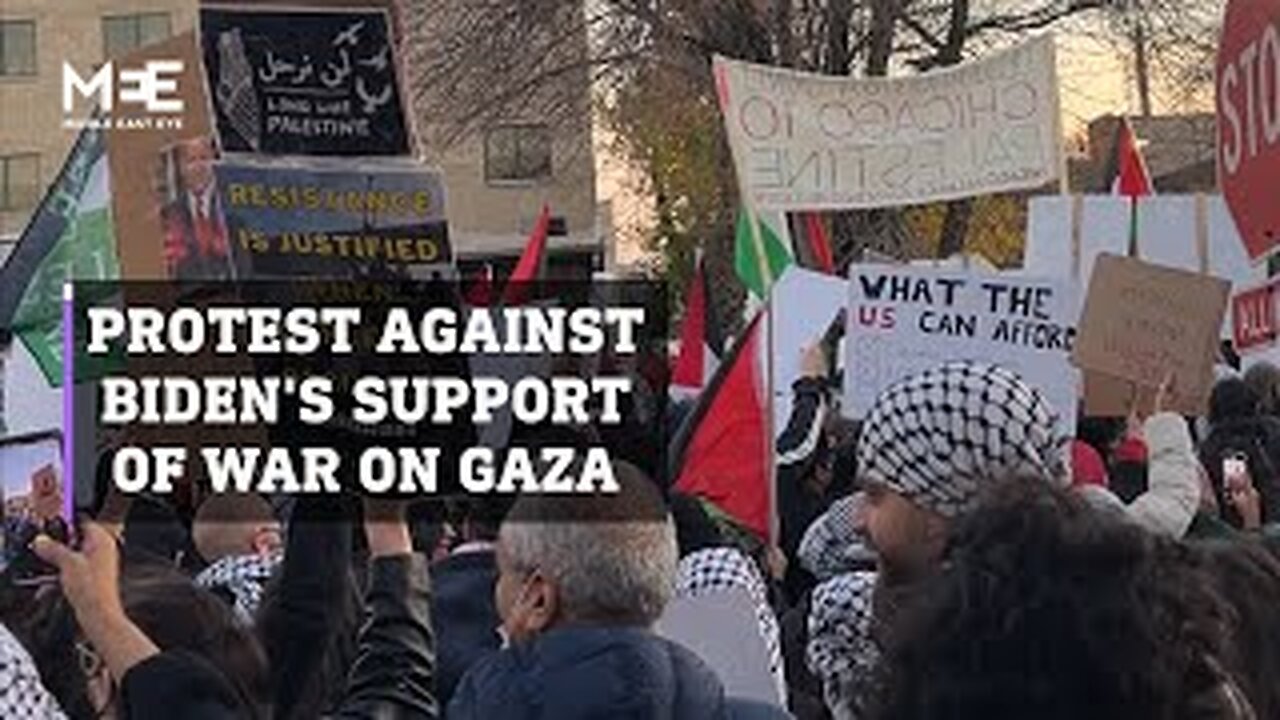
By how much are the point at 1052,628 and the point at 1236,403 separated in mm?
4929

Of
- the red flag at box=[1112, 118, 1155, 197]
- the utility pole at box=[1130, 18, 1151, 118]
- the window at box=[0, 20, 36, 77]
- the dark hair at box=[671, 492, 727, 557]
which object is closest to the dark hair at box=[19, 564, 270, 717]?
the dark hair at box=[671, 492, 727, 557]

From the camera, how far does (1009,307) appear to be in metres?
6.98

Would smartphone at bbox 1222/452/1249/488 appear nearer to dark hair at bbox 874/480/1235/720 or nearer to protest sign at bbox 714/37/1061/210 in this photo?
protest sign at bbox 714/37/1061/210

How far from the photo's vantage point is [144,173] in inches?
286

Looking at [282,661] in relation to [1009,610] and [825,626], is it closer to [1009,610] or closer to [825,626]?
[825,626]

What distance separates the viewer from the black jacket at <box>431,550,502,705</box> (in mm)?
4230

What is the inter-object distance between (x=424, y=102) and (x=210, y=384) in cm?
2521

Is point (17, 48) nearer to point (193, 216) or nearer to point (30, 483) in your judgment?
point (193, 216)

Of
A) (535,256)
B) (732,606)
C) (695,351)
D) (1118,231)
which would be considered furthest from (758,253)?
(732,606)

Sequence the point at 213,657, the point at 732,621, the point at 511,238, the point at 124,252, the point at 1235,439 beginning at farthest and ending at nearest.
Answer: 1. the point at 511,238
2. the point at 124,252
3. the point at 1235,439
4. the point at 732,621
5. the point at 213,657

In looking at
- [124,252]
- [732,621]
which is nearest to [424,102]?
[124,252]

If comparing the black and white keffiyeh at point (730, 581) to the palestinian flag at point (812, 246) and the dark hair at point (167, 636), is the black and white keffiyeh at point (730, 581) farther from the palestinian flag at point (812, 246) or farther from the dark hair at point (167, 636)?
the palestinian flag at point (812, 246)

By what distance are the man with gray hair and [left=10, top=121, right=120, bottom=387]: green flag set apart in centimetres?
420

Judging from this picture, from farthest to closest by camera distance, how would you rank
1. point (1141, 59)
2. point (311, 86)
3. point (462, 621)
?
point (1141, 59) < point (311, 86) < point (462, 621)
